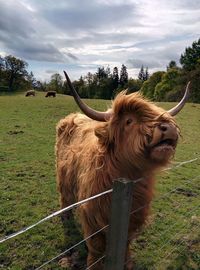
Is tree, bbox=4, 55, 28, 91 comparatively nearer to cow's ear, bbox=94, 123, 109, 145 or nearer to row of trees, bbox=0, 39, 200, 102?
row of trees, bbox=0, 39, 200, 102

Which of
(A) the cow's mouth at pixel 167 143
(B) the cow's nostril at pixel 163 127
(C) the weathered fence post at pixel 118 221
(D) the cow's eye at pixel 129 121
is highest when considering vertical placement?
(B) the cow's nostril at pixel 163 127

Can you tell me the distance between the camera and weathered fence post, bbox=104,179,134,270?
232 centimetres

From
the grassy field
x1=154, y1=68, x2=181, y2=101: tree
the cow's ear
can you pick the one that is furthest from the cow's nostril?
x1=154, y1=68, x2=181, y2=101: tree

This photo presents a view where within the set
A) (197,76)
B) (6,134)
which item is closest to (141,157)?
(6,134)

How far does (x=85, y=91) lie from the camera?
71188mm

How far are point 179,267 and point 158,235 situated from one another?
31.7 inches

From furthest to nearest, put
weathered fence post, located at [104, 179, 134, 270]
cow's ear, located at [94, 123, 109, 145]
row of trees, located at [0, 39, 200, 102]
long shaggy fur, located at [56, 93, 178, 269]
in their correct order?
row of trees, located at [0, 39, 200, 102]
cow's ear, located at [94, 123, 109, 145]
long shaggy fur, located at [56, 93, 178, 269]
weathered fence post, located at [104, 179, 134, 270]

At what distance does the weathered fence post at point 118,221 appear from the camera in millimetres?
2318

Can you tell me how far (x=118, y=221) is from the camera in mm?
2359

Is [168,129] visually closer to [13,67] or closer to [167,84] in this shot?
[167,84]

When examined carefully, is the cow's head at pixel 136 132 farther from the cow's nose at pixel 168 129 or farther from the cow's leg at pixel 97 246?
the cow's leg at pixel 97 246

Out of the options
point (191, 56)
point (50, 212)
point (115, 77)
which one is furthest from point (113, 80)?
point (50, 212)

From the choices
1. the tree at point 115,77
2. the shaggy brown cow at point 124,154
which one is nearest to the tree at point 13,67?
the tree at point 115,77

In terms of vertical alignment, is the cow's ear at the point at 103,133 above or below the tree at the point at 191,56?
below
